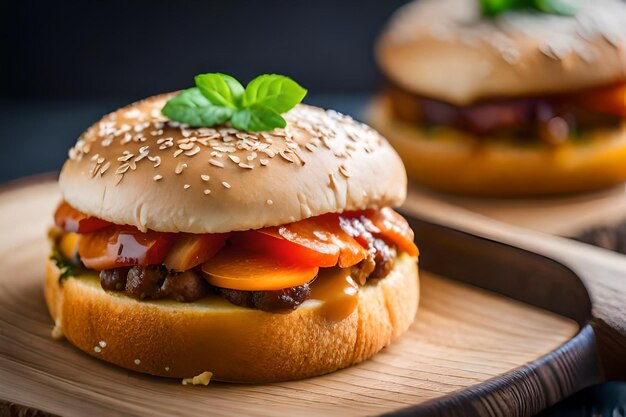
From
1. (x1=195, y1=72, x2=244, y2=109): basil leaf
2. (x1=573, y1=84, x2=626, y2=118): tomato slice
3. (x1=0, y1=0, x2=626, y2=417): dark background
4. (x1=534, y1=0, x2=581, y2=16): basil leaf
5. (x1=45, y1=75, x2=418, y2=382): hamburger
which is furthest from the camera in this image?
(x1=0, y1=0, x2=626, y2=417): dark background

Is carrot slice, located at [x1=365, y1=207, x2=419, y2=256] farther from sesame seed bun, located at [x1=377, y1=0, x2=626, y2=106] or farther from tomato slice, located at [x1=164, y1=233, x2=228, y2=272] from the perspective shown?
sesame seed bun, located at [x1=377, y1=0, x2=626, y2=106]

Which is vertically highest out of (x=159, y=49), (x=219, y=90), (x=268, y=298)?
(x=219, y=90)

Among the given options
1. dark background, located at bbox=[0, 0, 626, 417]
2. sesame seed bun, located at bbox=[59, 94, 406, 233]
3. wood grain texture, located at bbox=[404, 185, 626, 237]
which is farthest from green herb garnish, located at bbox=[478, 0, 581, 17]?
dark background, located at bbox=[0, 0, 626, 417]

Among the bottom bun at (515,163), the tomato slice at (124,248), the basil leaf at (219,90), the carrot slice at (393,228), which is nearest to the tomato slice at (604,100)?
the bottom bun at (515,163)

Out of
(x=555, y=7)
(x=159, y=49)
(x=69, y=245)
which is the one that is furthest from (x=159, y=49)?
(x=69, y=245)

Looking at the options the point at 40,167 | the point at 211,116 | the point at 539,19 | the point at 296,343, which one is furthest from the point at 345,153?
the point at 40,167

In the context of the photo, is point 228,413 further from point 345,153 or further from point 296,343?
point 345,153

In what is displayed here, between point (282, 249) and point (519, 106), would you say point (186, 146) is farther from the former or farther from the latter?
point (519, 106)
